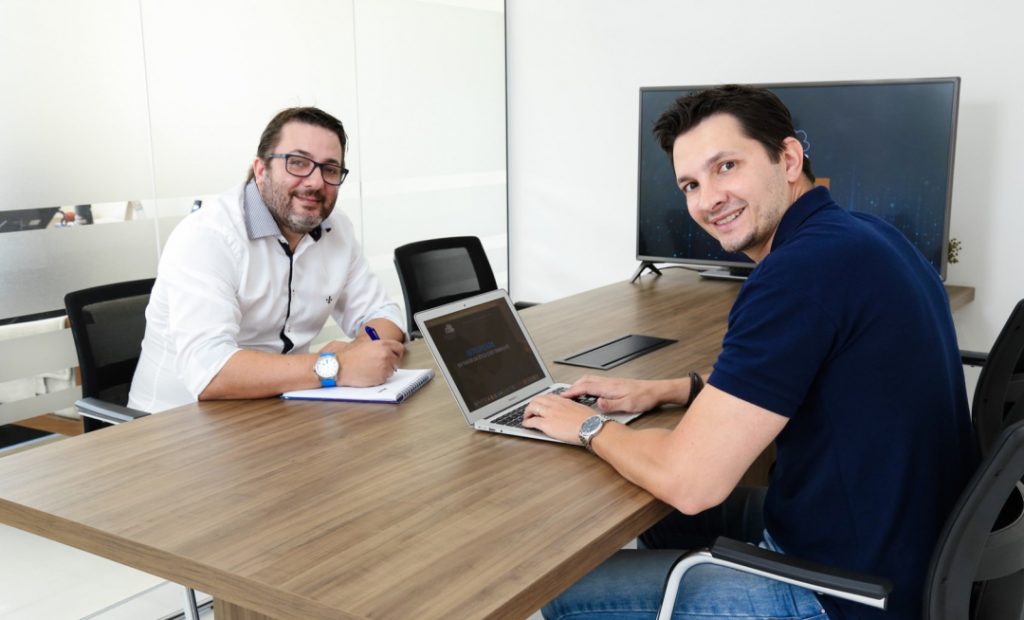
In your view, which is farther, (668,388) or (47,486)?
(668,388)

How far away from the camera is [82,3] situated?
335 cm

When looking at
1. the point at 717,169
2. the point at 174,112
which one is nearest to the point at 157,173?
the point at 174,112

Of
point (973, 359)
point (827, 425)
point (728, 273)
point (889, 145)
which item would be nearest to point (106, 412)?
point (827, 425)

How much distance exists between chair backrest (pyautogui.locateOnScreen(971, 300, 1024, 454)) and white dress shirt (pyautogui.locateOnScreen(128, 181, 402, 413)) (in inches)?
64.7

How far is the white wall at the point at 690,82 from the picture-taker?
3863 millimetres

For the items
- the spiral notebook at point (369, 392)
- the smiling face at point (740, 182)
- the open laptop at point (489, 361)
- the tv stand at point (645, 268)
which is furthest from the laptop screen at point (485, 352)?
the tv stand at point (645, 268)

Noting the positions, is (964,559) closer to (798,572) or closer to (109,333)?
(798,572)

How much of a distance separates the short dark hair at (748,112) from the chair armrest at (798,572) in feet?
2.38

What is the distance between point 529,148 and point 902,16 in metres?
2.00

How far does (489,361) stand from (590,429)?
38 centimetres

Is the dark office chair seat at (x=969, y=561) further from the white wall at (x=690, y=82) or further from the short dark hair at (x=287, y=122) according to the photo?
the white wall at (x=690, y=82)

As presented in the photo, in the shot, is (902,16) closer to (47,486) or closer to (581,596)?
(581,596)

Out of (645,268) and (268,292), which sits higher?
(268,292)

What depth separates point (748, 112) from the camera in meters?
1.82
